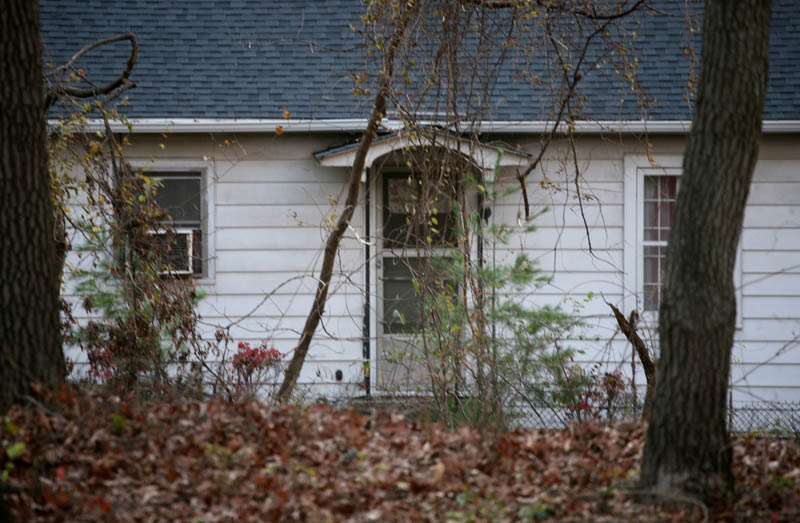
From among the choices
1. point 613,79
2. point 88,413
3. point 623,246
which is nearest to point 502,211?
point 623,246

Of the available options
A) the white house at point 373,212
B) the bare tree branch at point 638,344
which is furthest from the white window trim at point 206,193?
the bare tree branch at point 638,344

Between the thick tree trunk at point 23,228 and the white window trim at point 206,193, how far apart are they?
4.32m

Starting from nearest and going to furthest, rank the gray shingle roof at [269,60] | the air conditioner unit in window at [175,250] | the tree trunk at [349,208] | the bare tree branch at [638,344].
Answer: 1. the bare tree branch at [638,344]
2. the tree trunk at [349,208]
3. the air conditioner unit in window at [175,250]
4. the gray shingle roof at [269,60]

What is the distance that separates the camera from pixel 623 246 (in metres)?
8.47

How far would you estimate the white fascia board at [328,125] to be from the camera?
818 cm

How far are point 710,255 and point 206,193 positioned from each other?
6231 millimetres

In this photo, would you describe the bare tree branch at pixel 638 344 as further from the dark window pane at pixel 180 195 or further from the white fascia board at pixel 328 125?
the dark window pane at pixel 180 195

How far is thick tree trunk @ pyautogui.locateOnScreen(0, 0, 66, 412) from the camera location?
12.9ft

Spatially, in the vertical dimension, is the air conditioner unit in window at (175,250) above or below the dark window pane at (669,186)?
below

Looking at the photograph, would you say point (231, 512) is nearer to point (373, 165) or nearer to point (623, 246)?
point (373, 165)

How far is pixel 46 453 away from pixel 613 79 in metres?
7.43

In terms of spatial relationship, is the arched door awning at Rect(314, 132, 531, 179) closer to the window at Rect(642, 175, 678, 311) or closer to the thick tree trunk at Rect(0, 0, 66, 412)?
the window at Rect(642, 175, 678, 311)

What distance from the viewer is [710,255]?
11.7ft

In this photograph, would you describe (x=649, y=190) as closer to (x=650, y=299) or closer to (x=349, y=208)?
(x=650, y=299)
